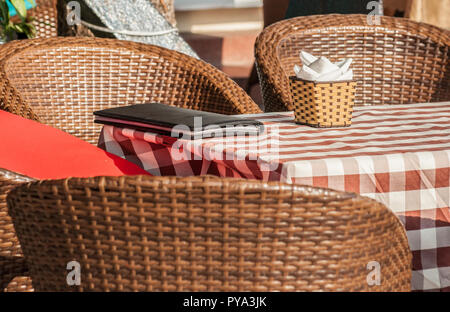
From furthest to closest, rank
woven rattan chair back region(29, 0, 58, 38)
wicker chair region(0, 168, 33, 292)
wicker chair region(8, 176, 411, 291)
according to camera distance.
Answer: woven rattan chair back region(29, 0, 58, 38) < wicker chair region(0, 168, 33, 292) < wicker chair region(8, 176, 411, 291)

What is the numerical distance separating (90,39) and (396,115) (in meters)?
0.94

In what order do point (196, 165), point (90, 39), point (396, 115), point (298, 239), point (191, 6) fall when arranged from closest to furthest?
point (298, 239), point (196, 165), point (396, 115), point (90, 39), point (191, 6)

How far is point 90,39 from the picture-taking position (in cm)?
202

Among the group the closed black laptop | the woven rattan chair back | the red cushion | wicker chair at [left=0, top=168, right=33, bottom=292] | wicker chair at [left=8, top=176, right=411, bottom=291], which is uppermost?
wicker chair at [left=8, top=176, right=411, bottom=291]

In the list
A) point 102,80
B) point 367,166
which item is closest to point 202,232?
point 367,166

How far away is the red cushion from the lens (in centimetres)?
126

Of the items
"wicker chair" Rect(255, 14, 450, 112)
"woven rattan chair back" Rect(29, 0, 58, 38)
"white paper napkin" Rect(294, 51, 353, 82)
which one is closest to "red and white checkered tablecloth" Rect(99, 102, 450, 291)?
"white paper napkin" Rect(294, 51, 353, 82)

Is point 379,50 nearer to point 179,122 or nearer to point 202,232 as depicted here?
point 179,122

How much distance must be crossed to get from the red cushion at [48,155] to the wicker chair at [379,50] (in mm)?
867

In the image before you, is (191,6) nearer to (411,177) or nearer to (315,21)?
(315,21)

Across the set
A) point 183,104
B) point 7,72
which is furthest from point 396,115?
point 7,72

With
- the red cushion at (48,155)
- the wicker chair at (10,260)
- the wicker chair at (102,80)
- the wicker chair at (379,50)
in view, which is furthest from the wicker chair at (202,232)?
the wicker chair at (379,50)

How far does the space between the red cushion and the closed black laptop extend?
0.08 m

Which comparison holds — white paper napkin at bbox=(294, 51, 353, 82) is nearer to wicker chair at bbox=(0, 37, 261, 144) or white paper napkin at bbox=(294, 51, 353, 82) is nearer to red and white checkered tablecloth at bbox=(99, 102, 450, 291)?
red and white checkered tablecloth at bbox=(99, 102, 450, 291)
